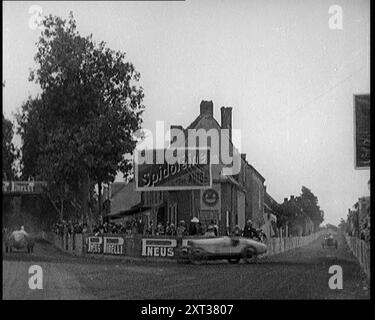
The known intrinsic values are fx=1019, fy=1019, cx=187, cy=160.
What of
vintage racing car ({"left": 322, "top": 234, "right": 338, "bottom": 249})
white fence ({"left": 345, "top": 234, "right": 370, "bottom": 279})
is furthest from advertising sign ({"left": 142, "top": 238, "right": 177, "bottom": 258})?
white fence ({"left": 345, "top": 234, "right": 370, "bottom": 279})

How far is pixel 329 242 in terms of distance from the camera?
984 centimetres

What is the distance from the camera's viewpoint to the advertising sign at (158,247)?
9.88 metres

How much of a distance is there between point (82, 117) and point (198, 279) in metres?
1.95

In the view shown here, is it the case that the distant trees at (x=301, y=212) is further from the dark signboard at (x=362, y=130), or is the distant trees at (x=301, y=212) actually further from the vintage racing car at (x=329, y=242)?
the dark signboard at (x=362, y=130)

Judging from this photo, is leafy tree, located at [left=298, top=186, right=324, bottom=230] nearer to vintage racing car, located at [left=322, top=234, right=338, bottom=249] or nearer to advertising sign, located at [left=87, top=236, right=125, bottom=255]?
vintage racing car, located at [left=322, top=234, right=338, bottom=249]

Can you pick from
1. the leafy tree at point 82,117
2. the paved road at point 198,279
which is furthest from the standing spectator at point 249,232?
the leafy tree at point 82,117

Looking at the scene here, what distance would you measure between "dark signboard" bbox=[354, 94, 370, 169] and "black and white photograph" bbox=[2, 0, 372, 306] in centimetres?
1

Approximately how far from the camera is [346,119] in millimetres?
9742

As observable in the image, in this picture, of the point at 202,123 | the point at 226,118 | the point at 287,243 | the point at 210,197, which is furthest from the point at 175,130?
the point at 287,243

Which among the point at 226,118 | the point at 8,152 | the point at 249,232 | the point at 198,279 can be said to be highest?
the point at 226,118

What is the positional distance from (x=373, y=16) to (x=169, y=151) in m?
2.33

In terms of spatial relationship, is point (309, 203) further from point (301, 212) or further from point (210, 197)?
point (210, 197)

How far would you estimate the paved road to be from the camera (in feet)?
31.8
